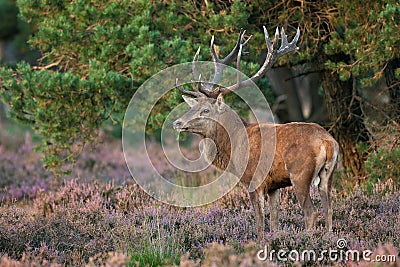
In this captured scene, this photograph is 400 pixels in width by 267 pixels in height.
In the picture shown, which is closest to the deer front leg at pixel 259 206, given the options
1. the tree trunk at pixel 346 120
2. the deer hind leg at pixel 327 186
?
the deer hind leg at pixel 327 186

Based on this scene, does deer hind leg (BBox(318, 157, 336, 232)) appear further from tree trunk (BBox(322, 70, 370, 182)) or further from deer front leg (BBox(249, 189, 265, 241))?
tree trunk (BBox(322, 70, 370, 182))

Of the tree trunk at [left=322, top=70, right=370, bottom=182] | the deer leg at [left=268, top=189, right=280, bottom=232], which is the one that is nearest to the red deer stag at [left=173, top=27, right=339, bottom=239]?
the deer leg at [left=268, top=189, right=280, bottom=232]

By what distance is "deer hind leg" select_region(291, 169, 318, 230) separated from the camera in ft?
20.3

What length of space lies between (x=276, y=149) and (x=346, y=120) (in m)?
3.15

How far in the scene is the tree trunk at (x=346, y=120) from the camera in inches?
369

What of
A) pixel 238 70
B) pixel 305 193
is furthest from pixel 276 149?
pixel 238 70

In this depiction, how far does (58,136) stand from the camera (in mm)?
8977

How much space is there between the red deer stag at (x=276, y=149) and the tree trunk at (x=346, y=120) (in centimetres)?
211

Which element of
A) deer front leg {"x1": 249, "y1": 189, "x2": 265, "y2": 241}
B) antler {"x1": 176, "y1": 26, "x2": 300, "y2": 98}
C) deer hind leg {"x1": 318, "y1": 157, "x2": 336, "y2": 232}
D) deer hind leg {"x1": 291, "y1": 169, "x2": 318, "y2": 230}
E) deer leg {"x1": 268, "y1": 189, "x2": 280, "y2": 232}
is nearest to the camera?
deer hind leg {"x1": 291, "y1": 169, "x2": 318, "y2": 230}

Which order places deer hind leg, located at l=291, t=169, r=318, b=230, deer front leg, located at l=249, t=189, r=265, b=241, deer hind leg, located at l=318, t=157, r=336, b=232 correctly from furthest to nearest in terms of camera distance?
1. deer front leg, located at l=249, t=189, r=265, b=241
2. deer hind leg, located at l=318, t=157, r=336, b=232
3. deer hind leg, located at l=291, t=169, r=318, b=230

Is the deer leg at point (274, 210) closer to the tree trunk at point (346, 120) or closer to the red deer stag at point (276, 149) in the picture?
the red deer stag at point (276, 149)

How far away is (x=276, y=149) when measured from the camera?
258 inches

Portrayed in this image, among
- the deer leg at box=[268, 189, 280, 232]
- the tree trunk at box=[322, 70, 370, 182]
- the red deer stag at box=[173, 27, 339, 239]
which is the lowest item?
the deer leg at box=[268, 189, 280, 232]

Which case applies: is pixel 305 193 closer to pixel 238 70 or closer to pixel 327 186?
pixel 327 186
